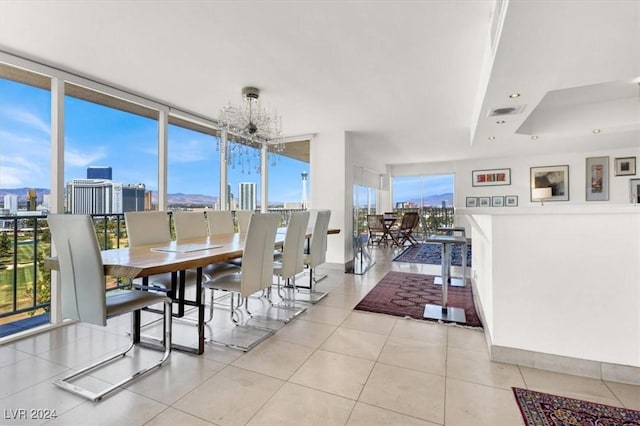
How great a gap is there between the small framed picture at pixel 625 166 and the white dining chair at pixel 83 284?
8.91m

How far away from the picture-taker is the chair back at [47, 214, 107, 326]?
5.73ft

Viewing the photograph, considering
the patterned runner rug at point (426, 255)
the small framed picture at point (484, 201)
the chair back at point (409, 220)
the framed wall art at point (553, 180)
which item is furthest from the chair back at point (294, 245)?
the framed wall art at point (553, 180)

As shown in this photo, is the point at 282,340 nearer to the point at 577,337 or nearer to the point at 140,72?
the point at 577,337

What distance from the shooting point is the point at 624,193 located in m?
6.32

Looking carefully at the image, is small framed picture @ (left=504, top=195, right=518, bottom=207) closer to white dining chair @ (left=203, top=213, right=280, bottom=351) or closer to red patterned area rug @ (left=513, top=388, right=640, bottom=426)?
red patterned area rug @ (left=513, top=388, right=640, bottom=426)

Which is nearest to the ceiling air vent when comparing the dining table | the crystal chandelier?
the crystal chandelier

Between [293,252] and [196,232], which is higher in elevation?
[196,232]

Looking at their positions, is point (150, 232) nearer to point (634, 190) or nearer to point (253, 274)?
point (253, 274)

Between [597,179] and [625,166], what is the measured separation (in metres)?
0.50

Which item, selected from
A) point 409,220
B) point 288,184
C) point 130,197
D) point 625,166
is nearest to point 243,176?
point 288,184

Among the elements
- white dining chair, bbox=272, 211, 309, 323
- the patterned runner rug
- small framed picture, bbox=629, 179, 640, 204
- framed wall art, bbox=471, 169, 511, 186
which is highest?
framed wall art, bbox=471, 169, 511, 186

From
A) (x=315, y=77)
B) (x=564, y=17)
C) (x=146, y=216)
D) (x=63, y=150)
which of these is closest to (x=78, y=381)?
(x=146, y=216)

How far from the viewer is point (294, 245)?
2.96 meters

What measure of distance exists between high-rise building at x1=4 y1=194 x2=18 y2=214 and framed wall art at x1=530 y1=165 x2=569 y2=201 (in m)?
9.29
